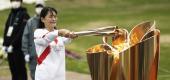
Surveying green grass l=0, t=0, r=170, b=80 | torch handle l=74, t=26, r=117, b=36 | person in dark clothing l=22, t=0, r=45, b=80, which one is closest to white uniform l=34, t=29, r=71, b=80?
torch handle l=74, t=26, r=117, b=36

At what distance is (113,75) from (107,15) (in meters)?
22.3

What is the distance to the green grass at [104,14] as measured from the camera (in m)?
22.7

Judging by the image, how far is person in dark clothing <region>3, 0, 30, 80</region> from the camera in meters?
11.3

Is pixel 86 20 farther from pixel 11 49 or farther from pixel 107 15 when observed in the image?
pixel 11 49

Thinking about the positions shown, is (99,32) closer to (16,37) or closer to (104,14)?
(16,37)

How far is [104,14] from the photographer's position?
97.1ft

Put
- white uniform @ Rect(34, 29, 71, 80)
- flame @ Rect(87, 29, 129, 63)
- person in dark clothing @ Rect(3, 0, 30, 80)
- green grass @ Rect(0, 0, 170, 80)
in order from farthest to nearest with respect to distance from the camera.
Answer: green grass @ Rect(0, 0, 170, 80), person in dark clothing @ Rect(3, 0, 30, 80), white uniform @ Rect(34, 29, 71, 80), flame @ Rect(87, 29, 129, 63)

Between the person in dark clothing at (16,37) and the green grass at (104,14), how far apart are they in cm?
589

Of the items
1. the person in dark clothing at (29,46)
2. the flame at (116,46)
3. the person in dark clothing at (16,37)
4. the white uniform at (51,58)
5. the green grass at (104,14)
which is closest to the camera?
the flame at (116,46)

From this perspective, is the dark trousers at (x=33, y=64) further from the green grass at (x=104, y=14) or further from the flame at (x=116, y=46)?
the green grass at (x=104, y=14)

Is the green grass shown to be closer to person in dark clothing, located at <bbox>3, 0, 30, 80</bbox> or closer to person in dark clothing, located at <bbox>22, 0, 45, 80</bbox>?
person in dark clothing, located at <bbox>3, 0, 30, 80</bbox>

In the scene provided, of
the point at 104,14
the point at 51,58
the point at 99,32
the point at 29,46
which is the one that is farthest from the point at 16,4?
the point at 104,14

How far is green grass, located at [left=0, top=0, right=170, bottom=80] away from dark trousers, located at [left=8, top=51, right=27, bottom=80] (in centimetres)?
586

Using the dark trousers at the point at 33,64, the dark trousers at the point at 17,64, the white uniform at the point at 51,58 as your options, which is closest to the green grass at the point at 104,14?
the dark trousers at the point at 17,64
